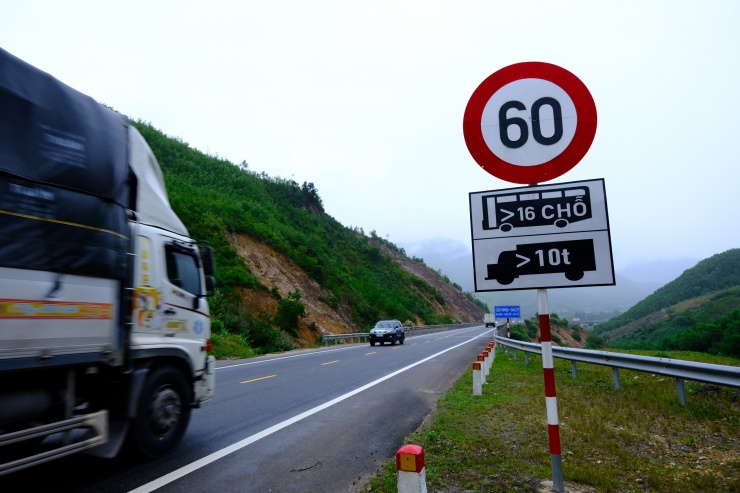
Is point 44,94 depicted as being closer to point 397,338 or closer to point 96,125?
point 96,125

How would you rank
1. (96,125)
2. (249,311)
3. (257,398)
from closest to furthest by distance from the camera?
(96,125), (257,398), (249,311)

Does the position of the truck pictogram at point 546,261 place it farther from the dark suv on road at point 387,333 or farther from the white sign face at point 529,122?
the dark suv on road at point 387,333


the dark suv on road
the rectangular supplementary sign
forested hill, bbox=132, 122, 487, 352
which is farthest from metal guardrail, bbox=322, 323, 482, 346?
the rectangular supplementary sign

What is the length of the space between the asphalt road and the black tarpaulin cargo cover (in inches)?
84.7

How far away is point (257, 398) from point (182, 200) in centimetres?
2898

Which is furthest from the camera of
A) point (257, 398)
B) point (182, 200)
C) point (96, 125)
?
point (182, 200)

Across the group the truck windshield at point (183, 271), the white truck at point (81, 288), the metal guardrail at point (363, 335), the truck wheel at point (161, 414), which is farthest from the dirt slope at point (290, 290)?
the white truck at point (81, 288)

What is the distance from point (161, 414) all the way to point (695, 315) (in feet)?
185

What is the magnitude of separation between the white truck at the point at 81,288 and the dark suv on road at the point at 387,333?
23648mm

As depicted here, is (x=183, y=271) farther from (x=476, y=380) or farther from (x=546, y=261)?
(x=476, y=380)

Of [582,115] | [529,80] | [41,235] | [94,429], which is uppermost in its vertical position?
[529,80]

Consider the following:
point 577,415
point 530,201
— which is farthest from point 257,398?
point 530,201

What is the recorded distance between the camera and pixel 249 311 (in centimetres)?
2933

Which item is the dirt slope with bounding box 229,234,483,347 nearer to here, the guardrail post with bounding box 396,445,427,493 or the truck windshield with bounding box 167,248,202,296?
the truck windshield with bounding box 167,248,202,296
